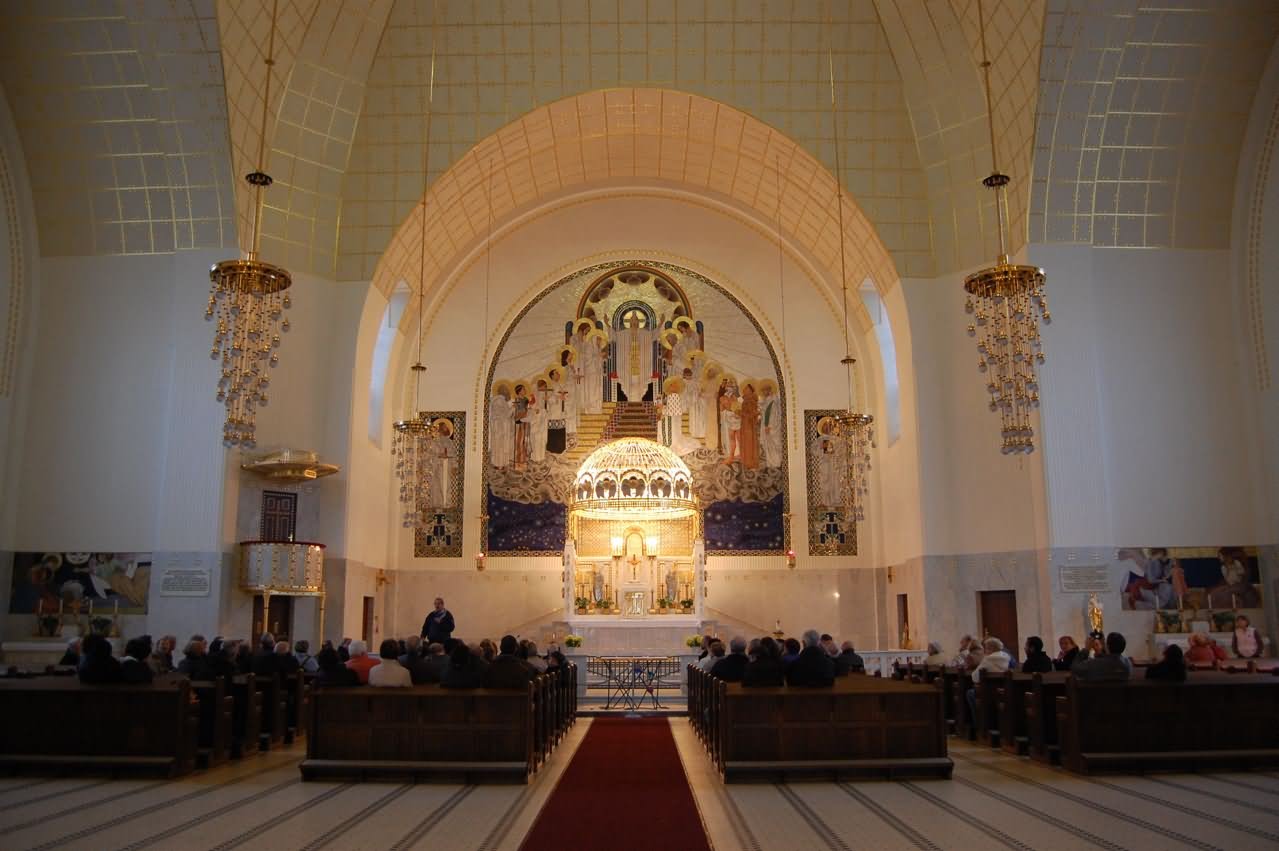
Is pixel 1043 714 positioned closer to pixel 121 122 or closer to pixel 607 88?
pixel 607 88

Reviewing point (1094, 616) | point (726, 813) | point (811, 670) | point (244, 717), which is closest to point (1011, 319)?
point (1094, 616)

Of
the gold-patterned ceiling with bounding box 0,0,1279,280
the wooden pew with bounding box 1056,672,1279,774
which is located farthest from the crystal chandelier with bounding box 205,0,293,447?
the wooden pew with bounding box 1056,672,1279,774

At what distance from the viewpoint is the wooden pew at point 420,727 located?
816 cm

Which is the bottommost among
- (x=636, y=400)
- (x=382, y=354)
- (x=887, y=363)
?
(x=636, y=400)

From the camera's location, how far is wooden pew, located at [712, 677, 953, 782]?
26.7 ft

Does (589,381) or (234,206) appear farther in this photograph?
(589,381)

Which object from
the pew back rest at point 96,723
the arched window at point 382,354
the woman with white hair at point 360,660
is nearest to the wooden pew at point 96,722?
the pew back rest at point 96,723

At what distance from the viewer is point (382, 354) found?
Answer: 20109 mm

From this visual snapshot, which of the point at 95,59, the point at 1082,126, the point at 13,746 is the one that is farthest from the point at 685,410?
the point at 13,746

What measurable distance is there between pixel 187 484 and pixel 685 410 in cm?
999

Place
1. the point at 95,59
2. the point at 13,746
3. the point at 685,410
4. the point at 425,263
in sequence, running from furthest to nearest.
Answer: the point at 685,410 → the point at 425,263 → the point at 95,59 → the point at 13,746

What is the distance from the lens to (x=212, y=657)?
959cm

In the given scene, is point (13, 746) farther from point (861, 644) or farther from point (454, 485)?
point (861, 644)

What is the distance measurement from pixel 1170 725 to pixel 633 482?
12.3 meters
